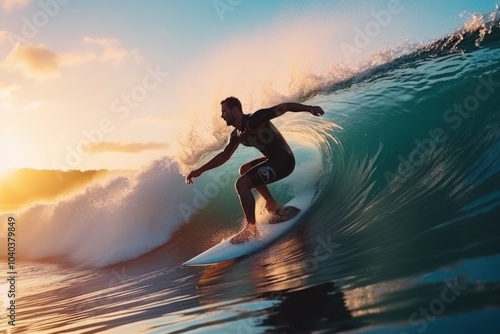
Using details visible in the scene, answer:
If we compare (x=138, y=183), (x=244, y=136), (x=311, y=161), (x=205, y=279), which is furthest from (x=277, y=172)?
(x=138, y=183)

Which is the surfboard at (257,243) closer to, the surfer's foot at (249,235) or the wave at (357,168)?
the surfer's foot at (249,235)

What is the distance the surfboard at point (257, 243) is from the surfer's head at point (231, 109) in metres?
1.57

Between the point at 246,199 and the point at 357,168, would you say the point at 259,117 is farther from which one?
the point at 357,168

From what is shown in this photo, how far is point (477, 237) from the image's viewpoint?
3.31 m

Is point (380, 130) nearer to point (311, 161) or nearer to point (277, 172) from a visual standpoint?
point (311, 161)

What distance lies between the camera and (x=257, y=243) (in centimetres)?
582

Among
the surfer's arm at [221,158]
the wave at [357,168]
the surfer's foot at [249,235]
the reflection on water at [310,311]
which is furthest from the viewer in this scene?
the surfer's arm at [221,158]

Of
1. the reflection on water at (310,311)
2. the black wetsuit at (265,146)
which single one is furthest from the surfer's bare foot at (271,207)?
the reflection on water at (310,311)

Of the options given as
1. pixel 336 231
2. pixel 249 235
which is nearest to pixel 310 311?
pixel 336 231

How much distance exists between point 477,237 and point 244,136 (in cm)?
342

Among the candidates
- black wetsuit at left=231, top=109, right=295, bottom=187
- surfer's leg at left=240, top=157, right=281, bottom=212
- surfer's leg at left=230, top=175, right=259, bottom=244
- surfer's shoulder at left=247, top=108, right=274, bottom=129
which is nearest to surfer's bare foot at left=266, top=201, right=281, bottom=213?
surfer's leg at left=240, top=157, right=281, bottom=212

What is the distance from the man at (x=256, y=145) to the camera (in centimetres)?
580

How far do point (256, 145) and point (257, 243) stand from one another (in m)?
1.34

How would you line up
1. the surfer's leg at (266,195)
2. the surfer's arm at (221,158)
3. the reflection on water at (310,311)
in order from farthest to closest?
the surfer's leg at (266,195), the surfer's arm at (221,158), the reflection on water at (310,311)
